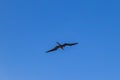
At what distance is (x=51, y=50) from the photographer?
111 m

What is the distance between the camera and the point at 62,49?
352ft

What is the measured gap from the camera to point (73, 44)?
351 ft

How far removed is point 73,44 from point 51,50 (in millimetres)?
8437

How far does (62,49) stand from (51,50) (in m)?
5.43

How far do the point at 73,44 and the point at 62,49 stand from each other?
381cm
